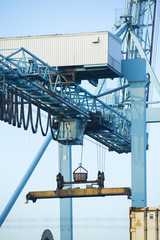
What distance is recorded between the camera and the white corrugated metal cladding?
5388 cm

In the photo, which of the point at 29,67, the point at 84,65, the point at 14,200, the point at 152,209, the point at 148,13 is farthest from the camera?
the point at 148,13

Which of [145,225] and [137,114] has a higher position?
[137,114]

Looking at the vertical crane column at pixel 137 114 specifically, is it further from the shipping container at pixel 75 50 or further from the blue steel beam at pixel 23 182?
the blue steel beam at pixel 23 182

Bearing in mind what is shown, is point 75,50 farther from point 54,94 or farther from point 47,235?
point 47,235

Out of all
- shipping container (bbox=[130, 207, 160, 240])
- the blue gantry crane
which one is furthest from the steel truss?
shipping container (bbox=[130, 207, 160, 240])

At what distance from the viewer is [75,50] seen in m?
54.2

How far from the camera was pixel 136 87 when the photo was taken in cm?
5806

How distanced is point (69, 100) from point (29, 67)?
5.44 m

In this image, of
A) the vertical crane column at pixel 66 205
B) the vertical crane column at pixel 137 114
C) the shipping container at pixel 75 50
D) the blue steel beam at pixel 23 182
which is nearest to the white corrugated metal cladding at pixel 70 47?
the shipping container at pixel 75 50

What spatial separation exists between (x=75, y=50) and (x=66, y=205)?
780 inches

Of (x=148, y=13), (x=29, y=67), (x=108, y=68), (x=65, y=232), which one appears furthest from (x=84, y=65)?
(x=148, y=13)

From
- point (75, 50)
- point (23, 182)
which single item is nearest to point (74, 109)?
point (75, 50)

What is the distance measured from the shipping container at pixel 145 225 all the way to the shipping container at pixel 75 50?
1593cm

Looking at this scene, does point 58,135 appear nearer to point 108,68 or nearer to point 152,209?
point 108,68
